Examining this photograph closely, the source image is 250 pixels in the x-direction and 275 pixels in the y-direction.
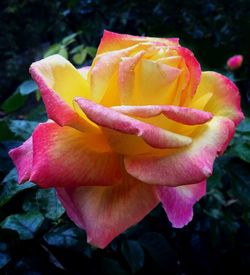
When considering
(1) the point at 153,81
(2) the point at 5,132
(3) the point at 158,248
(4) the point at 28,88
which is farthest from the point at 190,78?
(4) the point at 28,88

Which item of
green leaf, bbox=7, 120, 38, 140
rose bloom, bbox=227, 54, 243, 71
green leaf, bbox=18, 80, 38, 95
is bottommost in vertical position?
green leaf, bbox=18, 80, 38, 95

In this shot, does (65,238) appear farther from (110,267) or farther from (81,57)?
(81,57)

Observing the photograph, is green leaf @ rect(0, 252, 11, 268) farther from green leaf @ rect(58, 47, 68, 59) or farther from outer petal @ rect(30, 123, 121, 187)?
green leaf @ rect(58, 47, 68, 59)

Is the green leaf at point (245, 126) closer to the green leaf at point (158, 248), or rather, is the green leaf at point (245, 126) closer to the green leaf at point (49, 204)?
the green leaf at point (158, 248)

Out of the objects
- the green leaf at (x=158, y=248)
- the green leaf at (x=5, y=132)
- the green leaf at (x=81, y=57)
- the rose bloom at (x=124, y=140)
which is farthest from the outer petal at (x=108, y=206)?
the green leaf at (x=81, y=57)

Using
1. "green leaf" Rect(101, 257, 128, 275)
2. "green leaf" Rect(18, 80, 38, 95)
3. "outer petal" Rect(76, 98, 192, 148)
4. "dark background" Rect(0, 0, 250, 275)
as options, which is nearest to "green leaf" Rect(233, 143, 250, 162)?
"dark background" Rect(0, 0, 250, 275)

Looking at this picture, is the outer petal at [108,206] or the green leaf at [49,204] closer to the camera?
the outer petal at [108,206]
